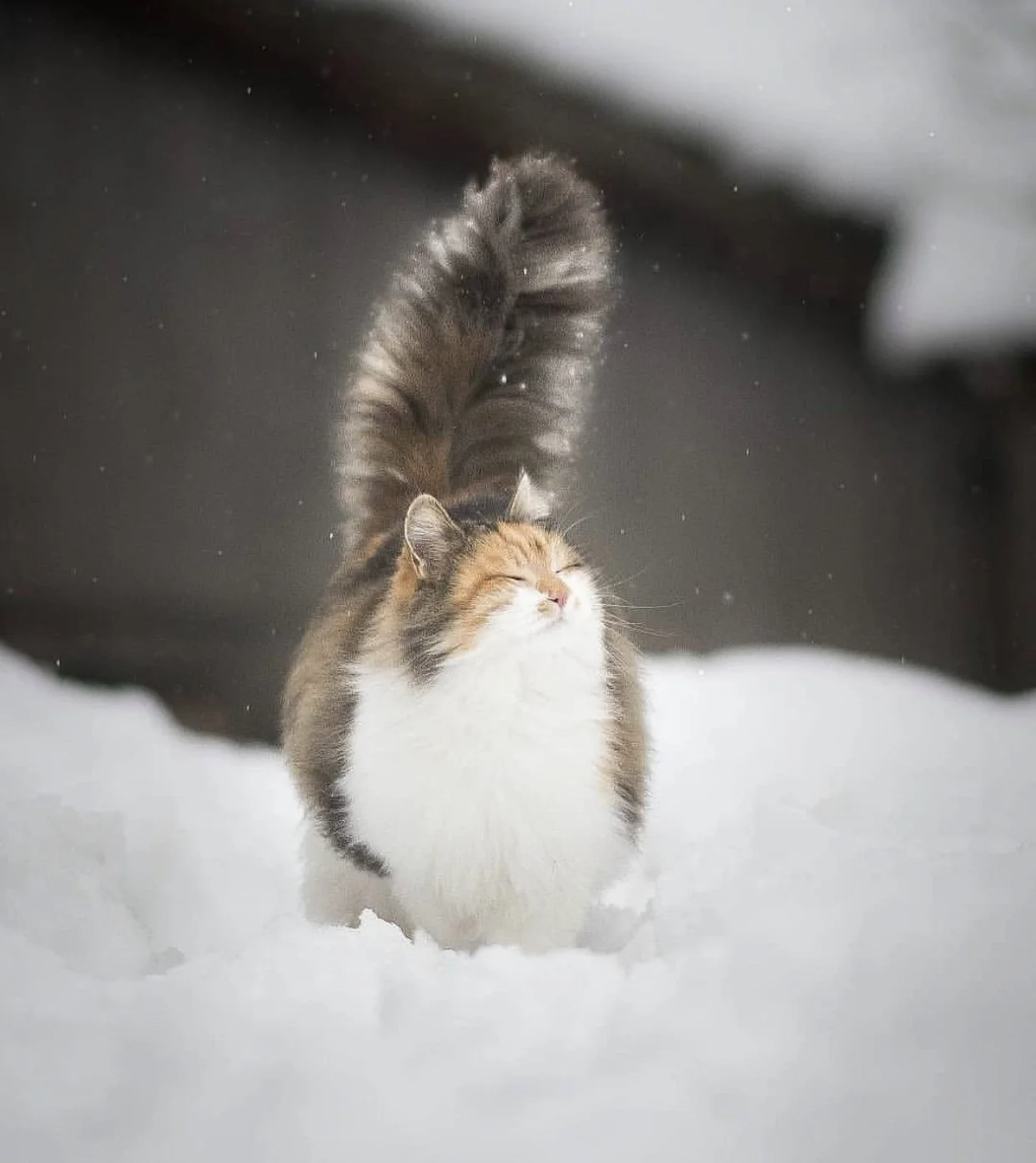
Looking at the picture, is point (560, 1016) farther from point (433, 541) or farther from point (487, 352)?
point (487, 352)

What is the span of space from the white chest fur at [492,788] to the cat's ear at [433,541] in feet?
0.68

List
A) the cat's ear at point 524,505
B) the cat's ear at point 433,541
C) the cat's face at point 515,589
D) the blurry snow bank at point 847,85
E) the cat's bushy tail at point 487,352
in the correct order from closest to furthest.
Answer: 1. the cat's face at point 515,589
2. the cat's ear at point 433,541
3. the cat's ear at point 524,505
4. the cat's bushy tail at point 487,352
5. the blurry snow bank at point 847,85

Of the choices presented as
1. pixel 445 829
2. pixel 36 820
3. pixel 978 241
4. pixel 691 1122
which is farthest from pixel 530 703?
pixel 978 241

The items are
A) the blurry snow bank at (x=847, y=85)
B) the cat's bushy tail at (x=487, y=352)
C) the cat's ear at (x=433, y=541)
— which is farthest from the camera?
the blurry snow bank at (x=847, y=85)

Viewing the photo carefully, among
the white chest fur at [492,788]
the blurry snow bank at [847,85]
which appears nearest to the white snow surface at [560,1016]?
the white chest fur at [492,788]

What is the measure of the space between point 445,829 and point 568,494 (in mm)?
2407

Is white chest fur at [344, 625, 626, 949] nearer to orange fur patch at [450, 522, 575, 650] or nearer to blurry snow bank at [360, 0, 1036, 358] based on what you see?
orange fur patch at [450, 522, 575, 650]

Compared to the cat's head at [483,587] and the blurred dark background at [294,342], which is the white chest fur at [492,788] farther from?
the blurred dark background at [294,342]

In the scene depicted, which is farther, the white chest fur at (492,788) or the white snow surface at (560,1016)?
the white chest fur at (492,788)

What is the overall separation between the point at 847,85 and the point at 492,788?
3371 mm

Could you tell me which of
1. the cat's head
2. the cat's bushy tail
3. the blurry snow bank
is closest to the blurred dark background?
the blurry snow bank

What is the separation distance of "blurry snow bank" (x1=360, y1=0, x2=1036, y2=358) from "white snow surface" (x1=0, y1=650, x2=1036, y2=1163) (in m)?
2.79

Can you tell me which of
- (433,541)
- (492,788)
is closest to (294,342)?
(433,541)

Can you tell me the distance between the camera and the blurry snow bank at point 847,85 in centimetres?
399
